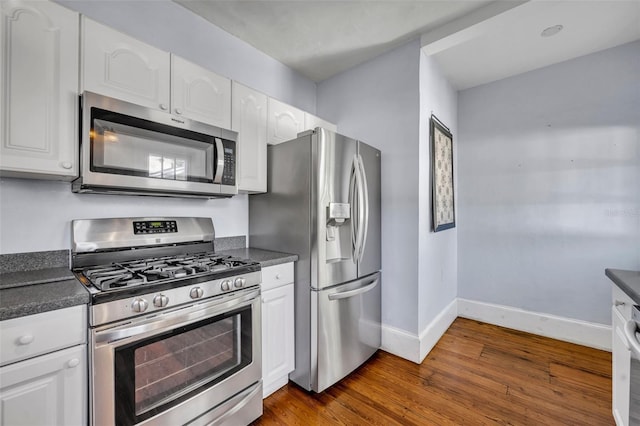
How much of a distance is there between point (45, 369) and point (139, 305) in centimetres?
33

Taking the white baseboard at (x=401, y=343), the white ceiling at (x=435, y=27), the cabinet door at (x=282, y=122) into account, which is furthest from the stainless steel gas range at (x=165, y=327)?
the white ceiling at (x=435, y=27)

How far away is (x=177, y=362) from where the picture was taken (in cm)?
132

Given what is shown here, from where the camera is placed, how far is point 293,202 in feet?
6.56

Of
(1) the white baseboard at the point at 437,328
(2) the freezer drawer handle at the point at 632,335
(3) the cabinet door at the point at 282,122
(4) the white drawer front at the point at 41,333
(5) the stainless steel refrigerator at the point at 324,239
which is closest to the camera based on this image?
(4) the white drawer front at the point at 41,333

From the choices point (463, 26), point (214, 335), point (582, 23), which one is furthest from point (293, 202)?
point (582, 23)

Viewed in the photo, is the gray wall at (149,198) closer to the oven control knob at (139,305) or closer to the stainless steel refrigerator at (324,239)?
the stainless steel refrigerator at (324,239)

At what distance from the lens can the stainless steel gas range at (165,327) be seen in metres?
1.11

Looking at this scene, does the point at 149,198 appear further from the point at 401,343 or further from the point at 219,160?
the point at 401,343

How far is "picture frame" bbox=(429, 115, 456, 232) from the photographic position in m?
2.53

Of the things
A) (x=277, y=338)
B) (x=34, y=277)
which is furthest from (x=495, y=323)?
(x=34, y=277)

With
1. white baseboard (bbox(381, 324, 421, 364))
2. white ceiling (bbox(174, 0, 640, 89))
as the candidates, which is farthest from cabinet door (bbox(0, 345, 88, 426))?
white ceiling (bbox(174, 0, 640, 89))

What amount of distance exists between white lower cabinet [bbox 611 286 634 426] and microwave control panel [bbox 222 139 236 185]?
222 cm

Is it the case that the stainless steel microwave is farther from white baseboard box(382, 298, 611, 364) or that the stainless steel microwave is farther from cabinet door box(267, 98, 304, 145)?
white baseboard box(382, 298, 611, 364)

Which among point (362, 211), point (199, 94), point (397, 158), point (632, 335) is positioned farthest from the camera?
point (397, 158)
